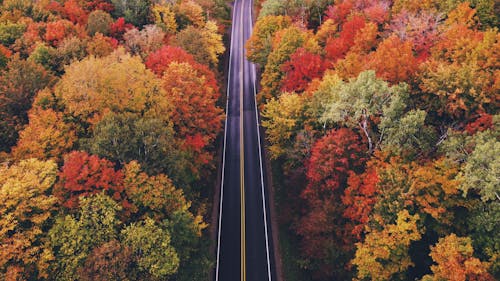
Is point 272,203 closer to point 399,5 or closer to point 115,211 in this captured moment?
point 115,211

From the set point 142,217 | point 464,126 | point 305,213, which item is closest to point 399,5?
point 464,126

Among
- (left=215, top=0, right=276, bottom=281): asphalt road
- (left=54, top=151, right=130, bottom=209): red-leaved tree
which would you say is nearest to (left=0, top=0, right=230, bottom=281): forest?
(left=54, top=151, right=130, bottom=209): red-leaved tree

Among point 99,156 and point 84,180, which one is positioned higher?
point 99,156

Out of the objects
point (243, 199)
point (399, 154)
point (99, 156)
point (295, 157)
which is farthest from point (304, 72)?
point (99, 156)

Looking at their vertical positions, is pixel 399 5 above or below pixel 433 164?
above

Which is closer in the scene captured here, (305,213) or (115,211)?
(115,211)

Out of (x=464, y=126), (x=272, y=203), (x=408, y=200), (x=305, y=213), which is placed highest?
(x=464, y=126)

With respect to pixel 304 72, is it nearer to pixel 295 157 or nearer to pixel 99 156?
pixel 295 157
